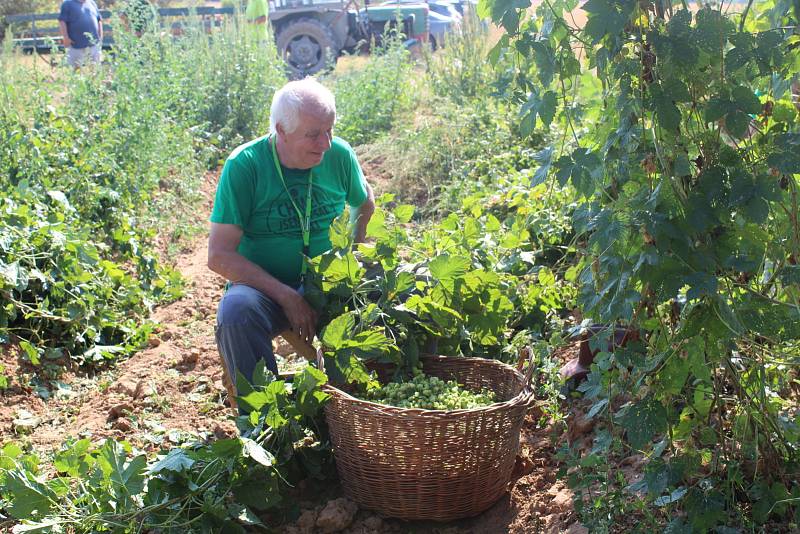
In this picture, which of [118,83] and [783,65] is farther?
[118,83]

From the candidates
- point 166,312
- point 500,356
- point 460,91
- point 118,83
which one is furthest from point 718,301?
point 460,91

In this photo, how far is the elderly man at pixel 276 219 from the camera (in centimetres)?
329

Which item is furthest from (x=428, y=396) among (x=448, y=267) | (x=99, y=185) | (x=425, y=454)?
(x=99, y=185)

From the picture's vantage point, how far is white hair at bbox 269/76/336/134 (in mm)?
3402

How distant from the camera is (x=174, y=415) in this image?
12.5 ft

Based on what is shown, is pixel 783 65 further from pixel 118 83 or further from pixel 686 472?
pixel 118 83

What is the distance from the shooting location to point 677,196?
2.09 metres

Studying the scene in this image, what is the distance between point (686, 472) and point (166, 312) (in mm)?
3484

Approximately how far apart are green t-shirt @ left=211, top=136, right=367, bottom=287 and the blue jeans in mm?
298

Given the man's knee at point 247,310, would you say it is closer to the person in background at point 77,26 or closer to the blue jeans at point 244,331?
the blue jeans at point 244,331

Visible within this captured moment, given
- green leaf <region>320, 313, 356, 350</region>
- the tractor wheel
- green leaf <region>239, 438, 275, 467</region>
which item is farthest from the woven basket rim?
the tractor wheel

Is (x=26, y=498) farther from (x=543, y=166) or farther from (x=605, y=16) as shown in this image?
(x=605, y=16)

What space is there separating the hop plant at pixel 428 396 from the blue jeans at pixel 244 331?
48cm

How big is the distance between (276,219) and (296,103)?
0.48 meters
